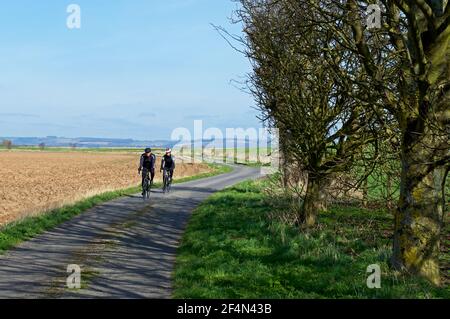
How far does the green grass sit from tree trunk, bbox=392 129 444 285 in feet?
1.46

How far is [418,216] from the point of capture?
28.6 ft

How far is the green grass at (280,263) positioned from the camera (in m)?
8.01

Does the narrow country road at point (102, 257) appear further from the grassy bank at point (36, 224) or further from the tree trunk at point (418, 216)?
the tree trunk at point (418, 216)

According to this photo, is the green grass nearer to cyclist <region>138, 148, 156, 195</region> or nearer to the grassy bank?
the grassy bank

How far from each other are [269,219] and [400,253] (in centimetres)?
732

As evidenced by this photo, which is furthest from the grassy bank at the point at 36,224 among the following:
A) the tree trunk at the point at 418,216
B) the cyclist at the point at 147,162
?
the tree trunk at the point at 418,216

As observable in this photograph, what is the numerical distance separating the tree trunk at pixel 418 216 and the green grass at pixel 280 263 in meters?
0.45

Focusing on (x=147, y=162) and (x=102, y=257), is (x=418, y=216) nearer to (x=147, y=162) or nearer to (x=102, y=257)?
(x=102, y=257)

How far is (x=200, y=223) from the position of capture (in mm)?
15984

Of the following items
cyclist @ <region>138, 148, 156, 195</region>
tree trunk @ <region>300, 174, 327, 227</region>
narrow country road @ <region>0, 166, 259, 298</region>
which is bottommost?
narrow country road @ <region>0, 166, 259, 298</region>

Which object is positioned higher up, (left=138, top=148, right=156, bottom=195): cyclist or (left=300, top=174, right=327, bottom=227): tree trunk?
(left=138, top=148, right=156, bottom=195): cyclist

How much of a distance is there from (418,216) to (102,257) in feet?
21.2

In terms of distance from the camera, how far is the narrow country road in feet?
27.3

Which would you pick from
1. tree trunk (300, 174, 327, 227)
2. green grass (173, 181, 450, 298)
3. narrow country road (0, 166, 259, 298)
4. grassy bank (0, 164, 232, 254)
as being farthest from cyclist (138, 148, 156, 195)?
tree trunk (300, 174, 327, 227)
